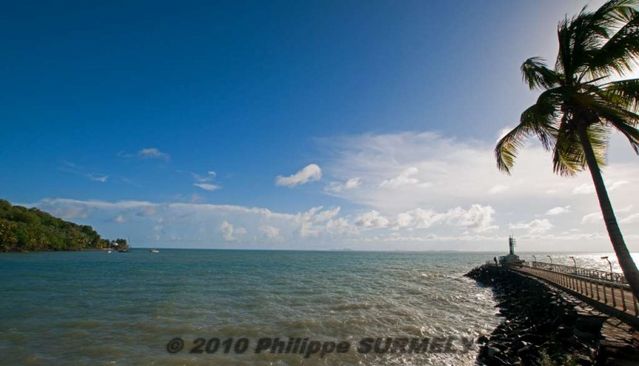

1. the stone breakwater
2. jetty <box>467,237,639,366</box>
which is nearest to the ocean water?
the stone breakwater

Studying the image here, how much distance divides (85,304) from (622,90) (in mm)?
31252

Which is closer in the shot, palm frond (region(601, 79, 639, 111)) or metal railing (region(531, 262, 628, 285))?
palm frond (region(601, 79, 639, 111))

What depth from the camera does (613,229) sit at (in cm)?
968

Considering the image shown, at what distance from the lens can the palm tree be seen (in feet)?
31.5

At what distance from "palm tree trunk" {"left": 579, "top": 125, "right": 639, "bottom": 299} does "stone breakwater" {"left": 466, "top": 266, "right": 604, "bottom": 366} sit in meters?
2.39

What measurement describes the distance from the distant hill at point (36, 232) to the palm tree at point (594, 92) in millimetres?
143768

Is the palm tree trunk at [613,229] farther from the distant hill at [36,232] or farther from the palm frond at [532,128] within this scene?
the distant hill at [36,232]

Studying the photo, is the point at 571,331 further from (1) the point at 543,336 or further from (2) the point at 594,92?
(2) the point at 594,92

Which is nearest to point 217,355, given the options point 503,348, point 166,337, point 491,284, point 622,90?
point 166,337

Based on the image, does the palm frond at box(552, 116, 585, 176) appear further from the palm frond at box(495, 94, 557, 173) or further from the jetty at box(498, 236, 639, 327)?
the jetty at box(498, 236, 639, 327)

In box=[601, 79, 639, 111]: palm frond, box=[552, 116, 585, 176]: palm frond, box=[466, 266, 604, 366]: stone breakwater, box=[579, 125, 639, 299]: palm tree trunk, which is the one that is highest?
box=[601, 79, 639, 111]: palm frond
